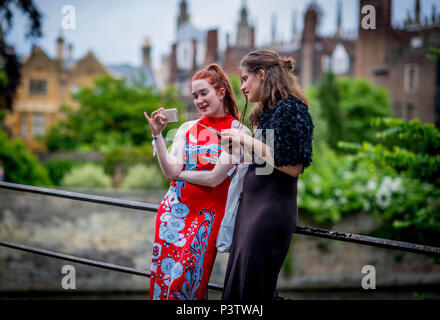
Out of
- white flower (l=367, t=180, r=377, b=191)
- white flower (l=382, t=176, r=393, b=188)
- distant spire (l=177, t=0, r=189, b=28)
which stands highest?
distant spire (l=177, t=0, r=189, b=28)

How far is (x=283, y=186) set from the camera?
1896 mm

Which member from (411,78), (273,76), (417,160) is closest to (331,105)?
(411,78)

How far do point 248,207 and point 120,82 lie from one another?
71.5 feet

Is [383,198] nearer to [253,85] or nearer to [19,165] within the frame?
[253,85]

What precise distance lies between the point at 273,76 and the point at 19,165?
967cm

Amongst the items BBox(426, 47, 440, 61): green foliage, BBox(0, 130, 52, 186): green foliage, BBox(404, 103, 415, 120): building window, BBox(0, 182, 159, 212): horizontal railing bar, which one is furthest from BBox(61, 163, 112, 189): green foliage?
BBox(404, 103, 415, 120): building window

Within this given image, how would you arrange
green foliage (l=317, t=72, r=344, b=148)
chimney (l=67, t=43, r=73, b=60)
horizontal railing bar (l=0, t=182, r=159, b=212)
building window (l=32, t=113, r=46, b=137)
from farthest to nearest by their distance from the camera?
chimney (l=67, t=43, r=73, b=60)
building window (l=32, t=113, r=46, b=137)
green foliage (l=317, t=72, r=344, b=148)
horizontal railing bar (l=0, t=182, r=159, b=212)

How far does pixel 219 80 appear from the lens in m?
2.24

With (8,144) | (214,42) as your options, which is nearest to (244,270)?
(8,144)

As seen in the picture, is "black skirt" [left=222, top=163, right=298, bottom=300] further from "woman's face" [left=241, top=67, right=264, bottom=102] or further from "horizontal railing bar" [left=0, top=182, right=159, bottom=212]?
"horizontal railing bar" [left=0, top=182, right=159, bottom=212]

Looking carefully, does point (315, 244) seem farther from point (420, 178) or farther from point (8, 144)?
point (8, 144)

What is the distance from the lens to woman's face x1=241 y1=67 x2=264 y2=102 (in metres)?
2.03

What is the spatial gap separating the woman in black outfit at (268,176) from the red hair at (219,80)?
0.77 feet
